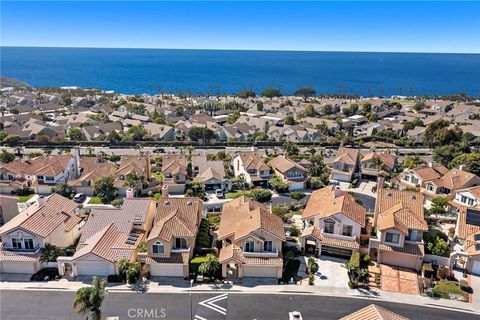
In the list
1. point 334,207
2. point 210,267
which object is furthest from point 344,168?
point 210,267

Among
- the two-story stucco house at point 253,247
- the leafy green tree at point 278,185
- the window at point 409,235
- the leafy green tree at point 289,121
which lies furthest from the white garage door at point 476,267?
the leafy green tree at point 289,121

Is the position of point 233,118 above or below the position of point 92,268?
above

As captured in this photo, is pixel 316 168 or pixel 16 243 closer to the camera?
pixel 16 243

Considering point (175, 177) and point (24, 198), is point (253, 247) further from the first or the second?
A: point (24, 198)

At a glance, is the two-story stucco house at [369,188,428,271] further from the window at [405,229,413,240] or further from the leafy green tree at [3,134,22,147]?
the leafy green tree at [3,134,22,147]

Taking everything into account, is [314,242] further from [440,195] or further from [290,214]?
[440,195]

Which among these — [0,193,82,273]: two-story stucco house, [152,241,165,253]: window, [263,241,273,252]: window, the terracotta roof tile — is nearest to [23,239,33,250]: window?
[0,193,82,273]: two-story stucco house
